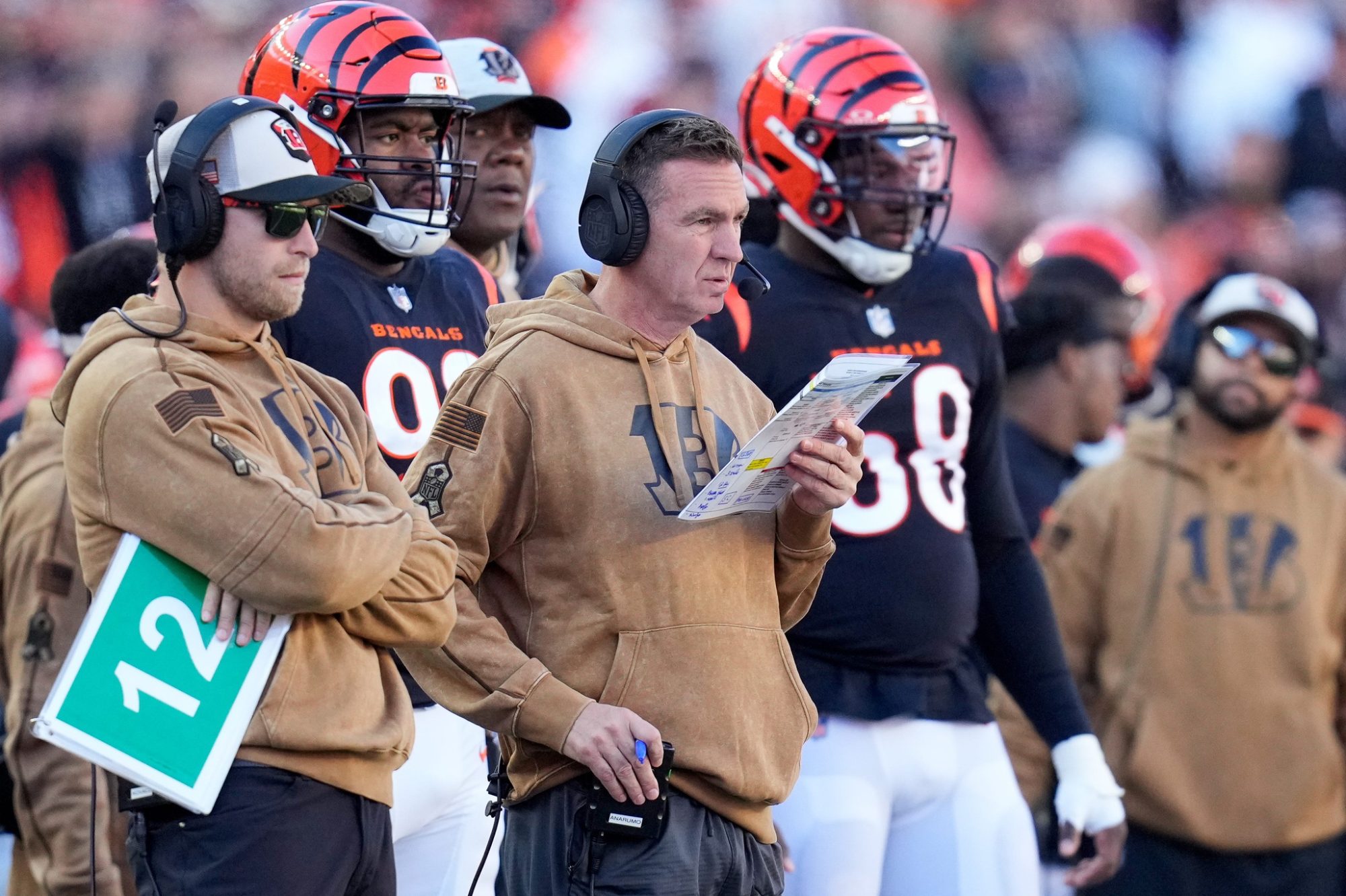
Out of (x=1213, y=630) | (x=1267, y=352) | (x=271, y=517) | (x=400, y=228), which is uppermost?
(x=400, y=228)

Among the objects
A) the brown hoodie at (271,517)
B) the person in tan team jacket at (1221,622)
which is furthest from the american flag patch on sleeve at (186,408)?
the person in tan team jacket at (1221,622)

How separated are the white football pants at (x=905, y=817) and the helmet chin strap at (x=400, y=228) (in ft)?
4.54

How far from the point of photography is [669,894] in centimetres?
321

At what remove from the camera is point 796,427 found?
3.19m

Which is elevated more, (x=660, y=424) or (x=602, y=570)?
(x=660, y=424)

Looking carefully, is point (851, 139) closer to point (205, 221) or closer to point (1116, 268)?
point (205, 221)

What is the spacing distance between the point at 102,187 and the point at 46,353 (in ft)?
3.51

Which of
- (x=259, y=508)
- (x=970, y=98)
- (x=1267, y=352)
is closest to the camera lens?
(x=259, y=508)

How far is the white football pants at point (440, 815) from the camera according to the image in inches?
161

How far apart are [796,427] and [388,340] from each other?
4.20ft

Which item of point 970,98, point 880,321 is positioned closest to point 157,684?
point 880,321

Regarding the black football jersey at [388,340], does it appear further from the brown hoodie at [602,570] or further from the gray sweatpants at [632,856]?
the gray sweatpants at [632,856]

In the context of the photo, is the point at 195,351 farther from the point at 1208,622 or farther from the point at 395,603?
the point at 1208,622

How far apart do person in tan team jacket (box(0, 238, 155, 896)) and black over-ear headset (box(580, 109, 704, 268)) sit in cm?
163
